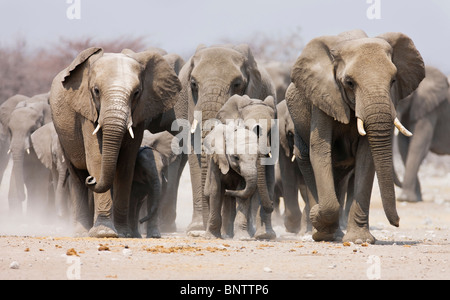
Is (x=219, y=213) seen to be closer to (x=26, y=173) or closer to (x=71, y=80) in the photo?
(x=71, y=80)

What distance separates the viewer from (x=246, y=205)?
10.9m

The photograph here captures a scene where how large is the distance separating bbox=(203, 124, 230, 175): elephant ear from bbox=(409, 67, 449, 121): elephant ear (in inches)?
417

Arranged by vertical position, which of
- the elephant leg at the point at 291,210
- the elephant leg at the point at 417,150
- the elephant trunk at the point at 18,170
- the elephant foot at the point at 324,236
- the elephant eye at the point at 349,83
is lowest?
the elephant leg at the point at 417,150

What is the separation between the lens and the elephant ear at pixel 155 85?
1123 cm

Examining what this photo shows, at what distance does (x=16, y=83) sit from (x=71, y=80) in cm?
3264

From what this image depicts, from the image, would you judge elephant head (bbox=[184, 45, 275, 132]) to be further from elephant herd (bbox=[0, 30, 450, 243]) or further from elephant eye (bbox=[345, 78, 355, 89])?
elephant eye (bbox=[345, 78, 355, 89])

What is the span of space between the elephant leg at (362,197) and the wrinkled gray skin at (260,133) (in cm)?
118

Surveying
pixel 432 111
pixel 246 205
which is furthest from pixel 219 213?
pixel 432 111

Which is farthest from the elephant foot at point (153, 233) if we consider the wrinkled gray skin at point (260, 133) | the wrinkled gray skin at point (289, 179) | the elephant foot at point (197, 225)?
the wrinkled gray skin at point (289, 179)

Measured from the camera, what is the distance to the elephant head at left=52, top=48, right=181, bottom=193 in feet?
33.3

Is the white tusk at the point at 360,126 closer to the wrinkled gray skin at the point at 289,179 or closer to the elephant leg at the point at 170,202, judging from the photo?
the wrinkled gray skin at the point at 289,179

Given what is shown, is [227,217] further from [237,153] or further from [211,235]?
[237,153]

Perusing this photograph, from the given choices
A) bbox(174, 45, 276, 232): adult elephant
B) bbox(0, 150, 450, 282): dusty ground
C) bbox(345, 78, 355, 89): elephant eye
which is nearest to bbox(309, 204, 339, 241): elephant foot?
bbox(0, 150, 450, 282): dusty ground
